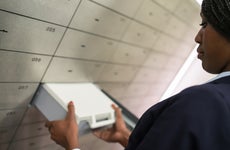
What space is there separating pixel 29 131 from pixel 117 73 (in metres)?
0.90

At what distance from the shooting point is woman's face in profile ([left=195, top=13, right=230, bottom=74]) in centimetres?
98

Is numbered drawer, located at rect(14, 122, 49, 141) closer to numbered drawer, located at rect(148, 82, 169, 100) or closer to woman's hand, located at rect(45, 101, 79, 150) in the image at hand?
woman's hand, located at rect(45, 101, 79, 150)

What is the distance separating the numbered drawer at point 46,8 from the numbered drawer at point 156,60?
1.41 meters

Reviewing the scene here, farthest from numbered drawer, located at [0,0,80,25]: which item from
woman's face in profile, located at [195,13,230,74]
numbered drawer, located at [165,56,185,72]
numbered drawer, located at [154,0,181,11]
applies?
numbered drawer, located at [165,56,185,72]

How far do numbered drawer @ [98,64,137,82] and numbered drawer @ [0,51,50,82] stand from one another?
69 cm

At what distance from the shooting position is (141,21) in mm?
2238

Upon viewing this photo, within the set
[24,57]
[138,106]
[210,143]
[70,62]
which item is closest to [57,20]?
[24,57]

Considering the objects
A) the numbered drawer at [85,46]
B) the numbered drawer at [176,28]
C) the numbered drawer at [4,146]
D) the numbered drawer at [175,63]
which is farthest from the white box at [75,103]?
the numbered drawer at [175,63]

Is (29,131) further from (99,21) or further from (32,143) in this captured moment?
(99,21)

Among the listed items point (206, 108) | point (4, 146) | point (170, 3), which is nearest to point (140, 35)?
point (170, 3)

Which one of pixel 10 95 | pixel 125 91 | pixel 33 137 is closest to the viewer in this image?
pixel 10 95

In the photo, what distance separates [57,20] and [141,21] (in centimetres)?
91

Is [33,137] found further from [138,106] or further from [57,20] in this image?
[138,106]

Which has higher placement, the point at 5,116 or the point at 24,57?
the point at 24,57
